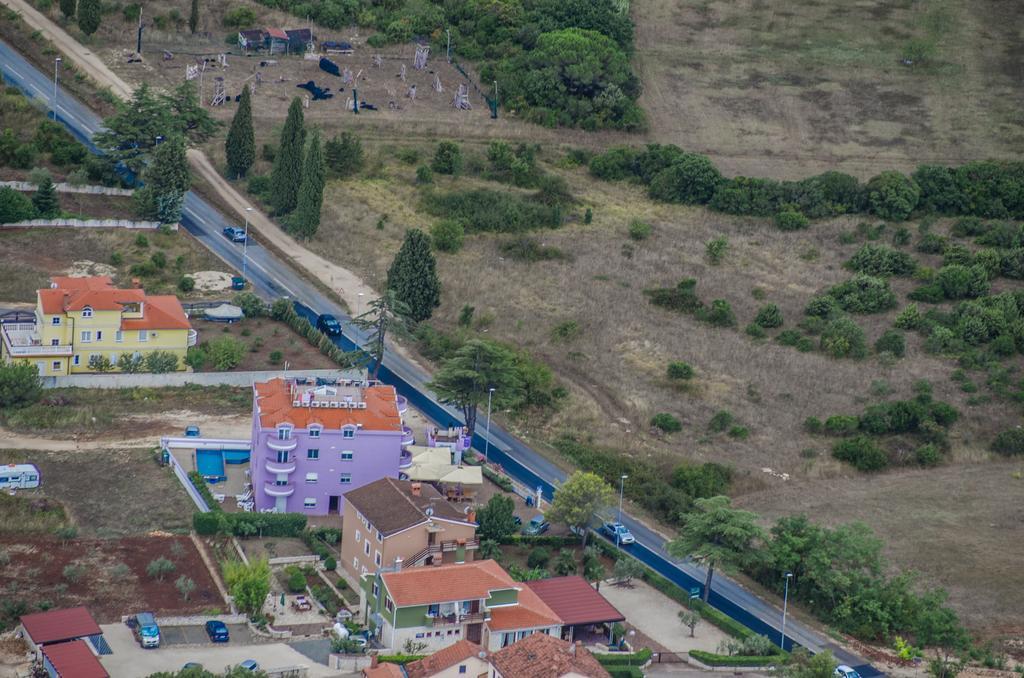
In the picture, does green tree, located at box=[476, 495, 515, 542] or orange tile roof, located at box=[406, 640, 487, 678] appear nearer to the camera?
orange tile roof, located at box=[406, 640, 487, 678]

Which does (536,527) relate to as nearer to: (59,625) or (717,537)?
(717,537)

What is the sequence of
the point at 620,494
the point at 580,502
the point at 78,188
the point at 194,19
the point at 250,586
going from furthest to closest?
the point at 194,19 → the point at 78,188 → the point at 620,494 → the point at 580,502 → the point at 250,586

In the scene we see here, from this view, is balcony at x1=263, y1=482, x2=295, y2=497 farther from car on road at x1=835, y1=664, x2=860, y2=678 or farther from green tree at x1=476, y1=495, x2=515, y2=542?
car on road at x1=835, y1=664, x2=860, y2=678

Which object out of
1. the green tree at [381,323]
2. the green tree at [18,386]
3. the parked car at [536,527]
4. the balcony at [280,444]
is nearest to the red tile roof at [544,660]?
the parked car at [536,527]

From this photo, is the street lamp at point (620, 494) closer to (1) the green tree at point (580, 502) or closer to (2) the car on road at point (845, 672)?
(1) the green tree at point (580, 502)

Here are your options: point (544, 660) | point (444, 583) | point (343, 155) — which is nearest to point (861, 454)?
point (444, 583)

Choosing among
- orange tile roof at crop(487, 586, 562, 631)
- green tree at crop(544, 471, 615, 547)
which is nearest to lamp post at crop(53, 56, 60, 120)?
green tree at crop(544, 471, 615, 547)
